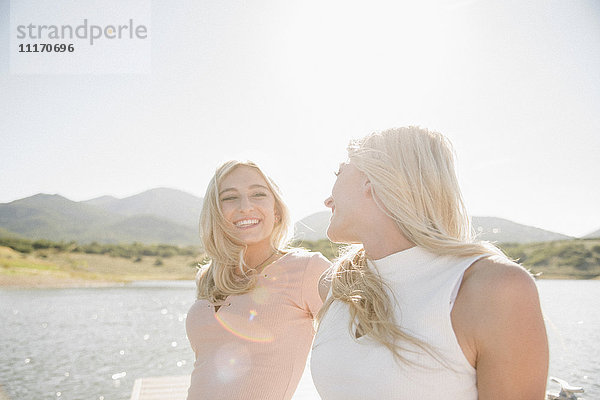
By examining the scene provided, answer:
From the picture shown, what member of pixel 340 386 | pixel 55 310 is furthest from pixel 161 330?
pixel 340 386

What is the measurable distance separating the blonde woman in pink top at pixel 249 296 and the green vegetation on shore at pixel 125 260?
34262 millimetres

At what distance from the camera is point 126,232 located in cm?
10900

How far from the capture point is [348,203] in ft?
5.36

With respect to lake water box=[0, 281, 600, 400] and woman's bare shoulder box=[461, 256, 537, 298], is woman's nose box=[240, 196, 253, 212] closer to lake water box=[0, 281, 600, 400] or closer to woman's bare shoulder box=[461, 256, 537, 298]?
woman's bare shoulder box=[461, 256, 537, 298]

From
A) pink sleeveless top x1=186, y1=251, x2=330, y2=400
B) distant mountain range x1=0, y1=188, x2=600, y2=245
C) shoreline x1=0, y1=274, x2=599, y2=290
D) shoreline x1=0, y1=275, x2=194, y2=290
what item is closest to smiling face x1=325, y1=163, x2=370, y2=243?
pink sleeveless top x1=186, y1=251, x2=330, y2=400

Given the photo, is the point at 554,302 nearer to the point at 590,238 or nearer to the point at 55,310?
the point at 590,238

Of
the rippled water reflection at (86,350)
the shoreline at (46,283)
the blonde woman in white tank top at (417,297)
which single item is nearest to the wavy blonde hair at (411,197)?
the blonde woman in white tank top at (417,297)

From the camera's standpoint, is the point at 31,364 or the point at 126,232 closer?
the point at 31,364

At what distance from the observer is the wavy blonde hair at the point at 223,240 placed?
2547 millimetres

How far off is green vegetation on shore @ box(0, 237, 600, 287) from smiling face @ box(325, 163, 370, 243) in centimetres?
3519

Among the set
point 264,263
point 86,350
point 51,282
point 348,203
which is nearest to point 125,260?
point 51,282

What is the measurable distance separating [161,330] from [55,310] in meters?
10.0

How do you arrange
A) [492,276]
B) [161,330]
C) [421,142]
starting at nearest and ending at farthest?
[492,276] < [421,142] < [161,330]

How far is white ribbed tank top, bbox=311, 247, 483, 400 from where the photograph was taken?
4.03 ft
